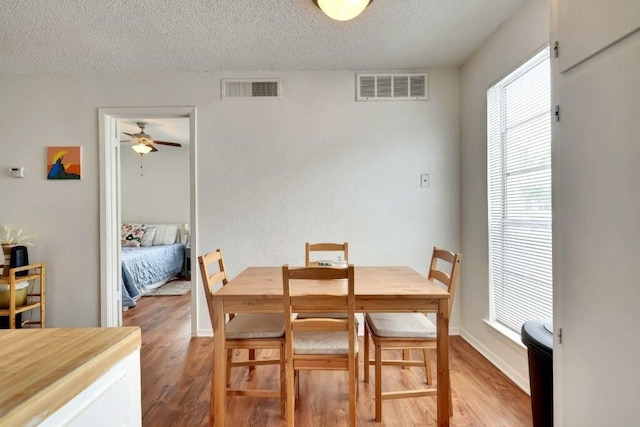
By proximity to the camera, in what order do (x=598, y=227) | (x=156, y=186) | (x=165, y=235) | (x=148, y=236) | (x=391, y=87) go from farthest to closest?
(x=156, y=186) → (x=165, y=235) → (x=148, y=236) → (x=391, y=87) → (x=598, y=227)

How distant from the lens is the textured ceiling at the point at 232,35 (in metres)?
2.11

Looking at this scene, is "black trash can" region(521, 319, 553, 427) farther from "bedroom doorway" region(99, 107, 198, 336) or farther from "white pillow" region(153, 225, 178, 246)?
"white pillow" region(153, 225, 178, 246)

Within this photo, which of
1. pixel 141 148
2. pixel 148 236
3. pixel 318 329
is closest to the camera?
pixel 318 329

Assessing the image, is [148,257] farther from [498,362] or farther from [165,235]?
[498,362]

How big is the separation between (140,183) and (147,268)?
2280 millimetres

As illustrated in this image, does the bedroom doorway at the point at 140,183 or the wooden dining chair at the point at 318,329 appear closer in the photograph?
the wooden dining chair at the point at 318,329

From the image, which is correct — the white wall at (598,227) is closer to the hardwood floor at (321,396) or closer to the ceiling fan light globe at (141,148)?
the hardwood floor at (321,396)

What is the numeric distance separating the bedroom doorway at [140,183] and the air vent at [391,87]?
5.32 feet

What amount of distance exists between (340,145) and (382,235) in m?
0.93

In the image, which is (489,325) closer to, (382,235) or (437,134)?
(382,235)

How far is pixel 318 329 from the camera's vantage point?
154cm

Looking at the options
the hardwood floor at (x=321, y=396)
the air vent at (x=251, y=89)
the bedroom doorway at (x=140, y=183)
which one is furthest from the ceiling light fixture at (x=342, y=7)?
the hardwood floor at (x=321, y=396)

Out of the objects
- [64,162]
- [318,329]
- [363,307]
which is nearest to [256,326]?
[318,329]

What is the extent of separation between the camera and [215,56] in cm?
276
